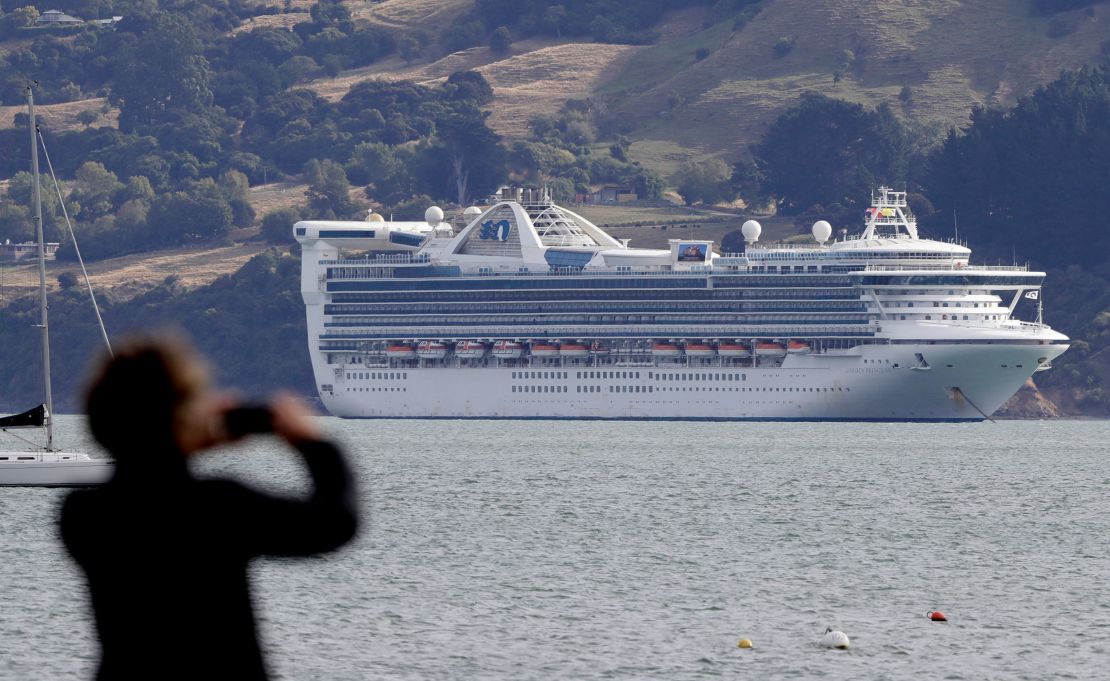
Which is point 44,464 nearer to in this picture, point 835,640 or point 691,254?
point 835,640

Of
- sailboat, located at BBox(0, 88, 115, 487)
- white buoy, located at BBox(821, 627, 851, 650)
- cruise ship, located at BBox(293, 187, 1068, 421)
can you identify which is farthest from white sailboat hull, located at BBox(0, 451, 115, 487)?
cruise ship, located at BBox(293, 187, 1068, 421)

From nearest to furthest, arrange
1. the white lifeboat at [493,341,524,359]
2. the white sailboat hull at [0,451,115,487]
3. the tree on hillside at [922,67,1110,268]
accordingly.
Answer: the white sailboat hull at [0,451,115,487] < the white lifeboat at [493,341,524,359] < the tree on hillside at [922,67,1110,268]

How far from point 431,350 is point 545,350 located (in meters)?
6.91

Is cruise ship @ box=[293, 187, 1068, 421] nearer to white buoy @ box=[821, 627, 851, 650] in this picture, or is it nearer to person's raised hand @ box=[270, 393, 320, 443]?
white buoy @ box=[821, 627, 851, 650]

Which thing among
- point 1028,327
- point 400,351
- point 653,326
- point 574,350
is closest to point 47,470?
point 653,326

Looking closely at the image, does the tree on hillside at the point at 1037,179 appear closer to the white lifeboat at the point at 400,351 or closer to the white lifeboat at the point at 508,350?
the white lifeboat at the point at 508,350

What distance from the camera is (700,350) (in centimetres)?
12769

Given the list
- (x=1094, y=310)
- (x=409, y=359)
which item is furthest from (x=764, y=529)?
(x=1094, y=310)

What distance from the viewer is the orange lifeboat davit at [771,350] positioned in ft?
413

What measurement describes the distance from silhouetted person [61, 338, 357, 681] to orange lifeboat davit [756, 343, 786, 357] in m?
118

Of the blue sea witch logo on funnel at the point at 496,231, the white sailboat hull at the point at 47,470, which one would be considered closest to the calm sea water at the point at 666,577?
the white sailboat hull at the point at 47,470

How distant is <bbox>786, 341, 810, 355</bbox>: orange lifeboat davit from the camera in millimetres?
125062

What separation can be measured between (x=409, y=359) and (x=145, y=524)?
127 metres

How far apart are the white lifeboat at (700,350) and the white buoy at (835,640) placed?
96009 millimetres
